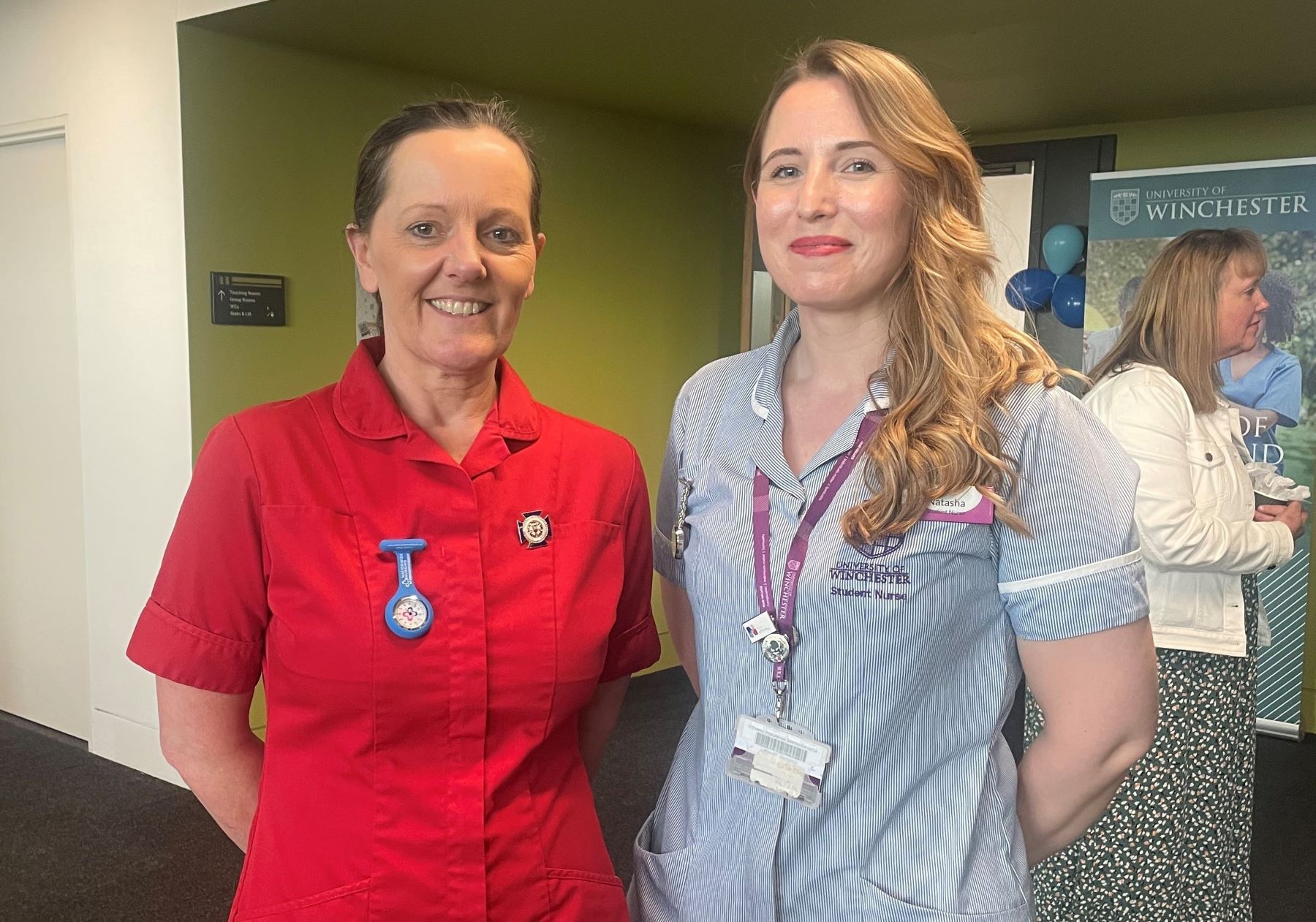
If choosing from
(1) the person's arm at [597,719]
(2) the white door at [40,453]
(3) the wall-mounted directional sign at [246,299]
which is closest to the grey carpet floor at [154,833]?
(2) the white door at [40,453]

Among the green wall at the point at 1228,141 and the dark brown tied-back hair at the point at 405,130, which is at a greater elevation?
the green wall at the point at 1228,141

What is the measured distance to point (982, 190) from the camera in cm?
150

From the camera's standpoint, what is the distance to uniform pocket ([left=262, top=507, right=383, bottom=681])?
1.36m

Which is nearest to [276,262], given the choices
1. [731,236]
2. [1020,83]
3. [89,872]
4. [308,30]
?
[308,30]

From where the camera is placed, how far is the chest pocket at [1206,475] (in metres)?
2.74

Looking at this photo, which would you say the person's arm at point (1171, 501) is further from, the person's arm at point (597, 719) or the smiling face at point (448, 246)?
the smiling face at point (448, 246)

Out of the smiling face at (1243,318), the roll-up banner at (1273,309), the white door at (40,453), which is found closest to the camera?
the smiling face at (1243,318)

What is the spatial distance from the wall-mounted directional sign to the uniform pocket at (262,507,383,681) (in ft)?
9.04

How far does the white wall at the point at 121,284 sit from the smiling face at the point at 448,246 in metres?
2.65

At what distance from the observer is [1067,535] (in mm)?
1327

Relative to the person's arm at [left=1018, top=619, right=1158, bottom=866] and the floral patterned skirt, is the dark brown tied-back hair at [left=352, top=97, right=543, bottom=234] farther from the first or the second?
the floral patterned skirt

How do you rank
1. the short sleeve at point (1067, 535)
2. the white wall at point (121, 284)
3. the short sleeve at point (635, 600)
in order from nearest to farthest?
the short sleeve at point (1067, 535)
the short sleeve at point (635, 600)
the white wall at point (121, 284)

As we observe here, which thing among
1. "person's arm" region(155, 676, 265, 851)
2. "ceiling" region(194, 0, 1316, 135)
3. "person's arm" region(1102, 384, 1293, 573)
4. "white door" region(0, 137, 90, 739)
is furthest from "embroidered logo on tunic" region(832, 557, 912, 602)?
"white door" region(0, 137, 90, 739)

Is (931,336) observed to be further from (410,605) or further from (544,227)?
(544,227)
